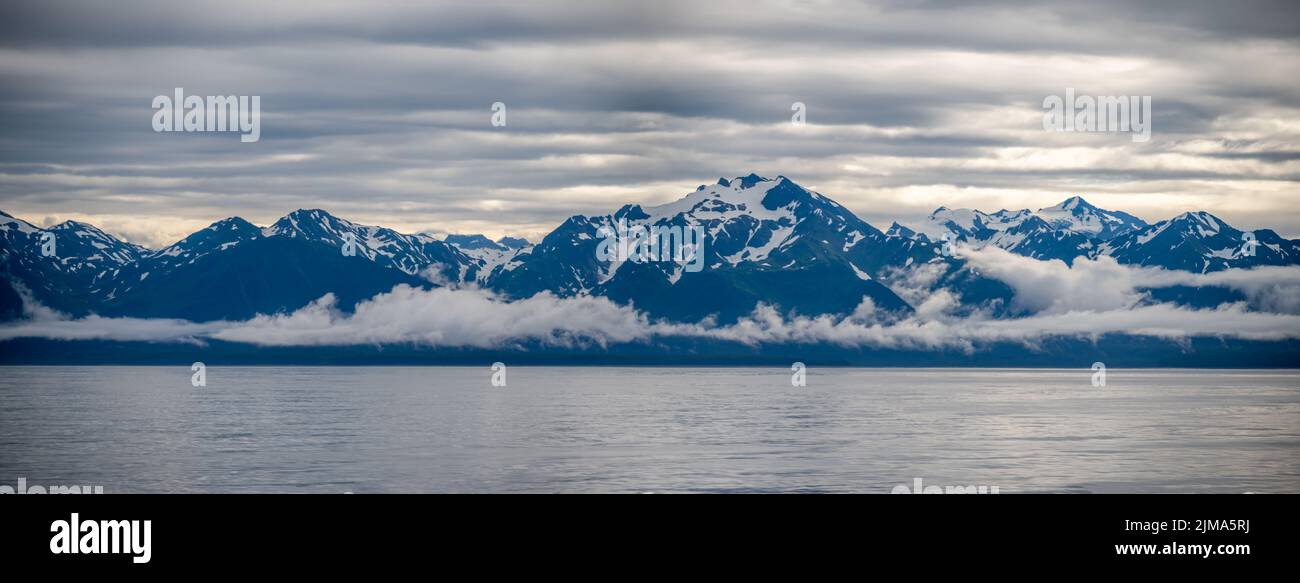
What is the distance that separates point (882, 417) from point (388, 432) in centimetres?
7099

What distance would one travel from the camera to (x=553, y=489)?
73.8 meters

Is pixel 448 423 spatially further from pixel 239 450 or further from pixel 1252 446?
pixel 1252 446
